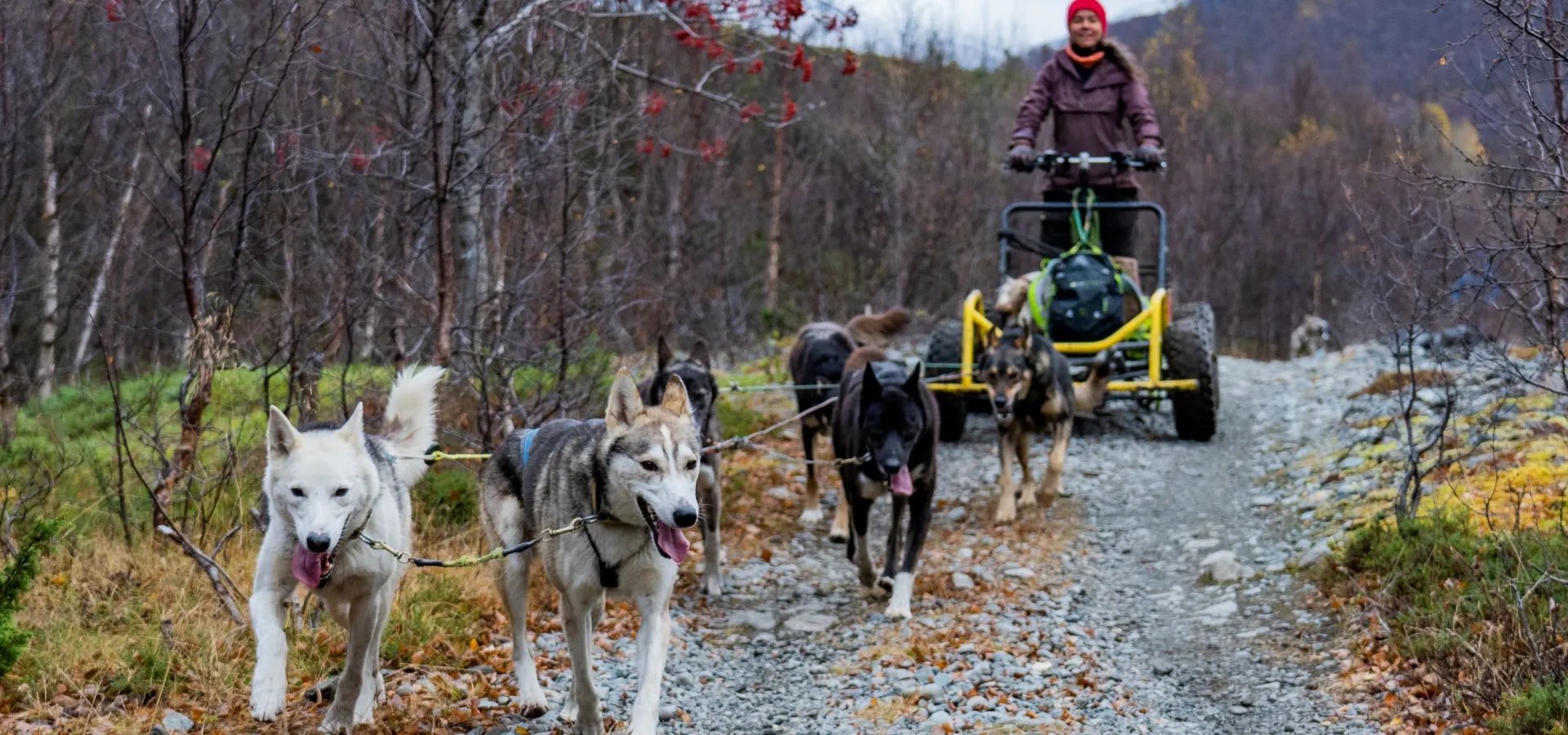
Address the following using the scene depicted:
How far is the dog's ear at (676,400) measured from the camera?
4.12 metres

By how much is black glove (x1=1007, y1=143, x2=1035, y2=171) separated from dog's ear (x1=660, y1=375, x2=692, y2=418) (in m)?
5.72

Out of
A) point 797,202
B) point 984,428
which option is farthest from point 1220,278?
point 984,428

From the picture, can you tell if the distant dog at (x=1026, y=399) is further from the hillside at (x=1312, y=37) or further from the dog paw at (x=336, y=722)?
the hillside at (x=1312, y=37)

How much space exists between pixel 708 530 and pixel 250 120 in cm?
293

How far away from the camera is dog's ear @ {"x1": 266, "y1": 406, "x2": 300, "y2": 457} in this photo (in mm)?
3562

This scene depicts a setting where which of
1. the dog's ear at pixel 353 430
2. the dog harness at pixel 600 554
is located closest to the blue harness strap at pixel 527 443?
the dog harness at pixel 600 554

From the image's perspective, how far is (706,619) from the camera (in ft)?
20.0

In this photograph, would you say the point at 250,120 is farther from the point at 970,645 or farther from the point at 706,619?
the point at 970,645

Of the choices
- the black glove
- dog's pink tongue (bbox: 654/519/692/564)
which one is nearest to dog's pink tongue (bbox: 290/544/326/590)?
dog's pink tongue (bbox: 654/519/692/564)

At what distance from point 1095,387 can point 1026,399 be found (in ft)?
3.66

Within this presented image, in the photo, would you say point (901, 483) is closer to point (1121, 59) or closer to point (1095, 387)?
point (1095, 387)

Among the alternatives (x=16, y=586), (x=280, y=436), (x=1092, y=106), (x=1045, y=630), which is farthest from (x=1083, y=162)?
(x=16, y=586)

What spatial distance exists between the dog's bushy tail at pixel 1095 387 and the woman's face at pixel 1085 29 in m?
→ 2.57

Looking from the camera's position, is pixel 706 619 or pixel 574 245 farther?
pixel 574 245
